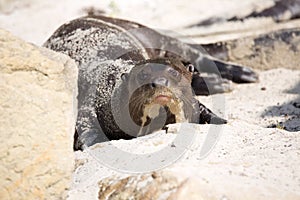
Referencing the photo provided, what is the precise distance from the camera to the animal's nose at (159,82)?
459 centimetres

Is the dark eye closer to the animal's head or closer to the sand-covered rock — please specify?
the animal's head

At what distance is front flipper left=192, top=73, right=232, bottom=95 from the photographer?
6.70 metres

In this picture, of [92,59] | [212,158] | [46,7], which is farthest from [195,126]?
[46,7]

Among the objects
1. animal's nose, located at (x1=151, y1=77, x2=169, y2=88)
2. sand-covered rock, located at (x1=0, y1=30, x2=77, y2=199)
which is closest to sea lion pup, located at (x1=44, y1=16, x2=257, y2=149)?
animal's nose, located at (x1=151, y1=77, x2=169, y2=88)

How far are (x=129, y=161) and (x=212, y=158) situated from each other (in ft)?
1.82

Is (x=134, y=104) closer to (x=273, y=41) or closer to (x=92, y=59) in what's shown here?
(x=92, y=59)

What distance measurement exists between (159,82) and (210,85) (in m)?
2.33

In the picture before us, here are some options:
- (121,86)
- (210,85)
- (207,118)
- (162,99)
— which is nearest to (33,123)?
(162,99)

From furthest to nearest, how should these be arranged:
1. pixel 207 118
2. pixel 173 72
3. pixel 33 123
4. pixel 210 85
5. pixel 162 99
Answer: pixel 210 85
pixel 207 118
pixel 173 72
pixel 162 99
pixel 33 123

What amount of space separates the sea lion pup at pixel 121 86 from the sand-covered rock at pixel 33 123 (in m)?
1.49

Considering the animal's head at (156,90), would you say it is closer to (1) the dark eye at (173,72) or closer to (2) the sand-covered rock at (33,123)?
(1) the dark eye at (173,72)

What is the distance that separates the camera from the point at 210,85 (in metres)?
6.81

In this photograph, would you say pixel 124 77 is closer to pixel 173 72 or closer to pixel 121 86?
pixel 121 86

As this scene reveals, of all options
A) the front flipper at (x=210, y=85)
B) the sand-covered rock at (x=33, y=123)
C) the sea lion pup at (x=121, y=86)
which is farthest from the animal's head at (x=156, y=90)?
the front flipper at (x=210, y=85)
